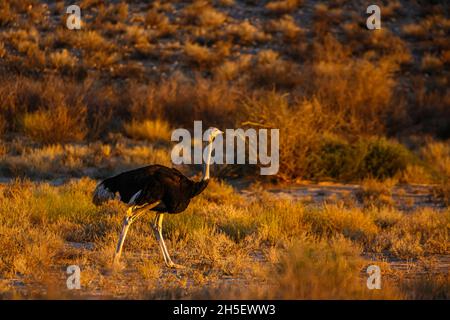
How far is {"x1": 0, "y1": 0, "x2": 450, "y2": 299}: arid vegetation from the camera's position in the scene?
299 inches

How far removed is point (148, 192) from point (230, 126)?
999 centimetres

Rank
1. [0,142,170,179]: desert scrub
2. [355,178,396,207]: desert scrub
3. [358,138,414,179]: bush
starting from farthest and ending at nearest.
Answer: [358,138,414,179]: bush < [0,142,170,179]: desert scrub < [355,178,396,207]: desert scrub

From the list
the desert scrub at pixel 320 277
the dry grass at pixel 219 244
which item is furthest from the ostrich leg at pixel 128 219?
the desert scrub at pixel 320 277

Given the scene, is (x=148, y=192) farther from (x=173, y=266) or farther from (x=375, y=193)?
(x=375, y=193)

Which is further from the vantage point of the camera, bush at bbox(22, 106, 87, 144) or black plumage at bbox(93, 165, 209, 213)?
bush at bbox(22, 106, 87, 144)

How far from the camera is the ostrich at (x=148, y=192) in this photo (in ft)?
24.7

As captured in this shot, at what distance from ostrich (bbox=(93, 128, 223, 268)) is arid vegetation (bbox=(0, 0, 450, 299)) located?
572 mm

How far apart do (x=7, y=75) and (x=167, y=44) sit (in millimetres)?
9113

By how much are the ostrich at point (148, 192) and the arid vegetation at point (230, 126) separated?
22.5 inches

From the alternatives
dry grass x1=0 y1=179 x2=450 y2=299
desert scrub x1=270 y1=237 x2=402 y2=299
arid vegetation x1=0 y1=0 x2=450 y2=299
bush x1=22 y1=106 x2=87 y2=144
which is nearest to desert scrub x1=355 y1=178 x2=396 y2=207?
arid vegetation x1=0 y1=0 x2=450 y2=299

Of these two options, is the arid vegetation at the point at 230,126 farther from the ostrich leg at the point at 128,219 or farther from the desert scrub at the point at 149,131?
the ostrich leg at the point at 128,219

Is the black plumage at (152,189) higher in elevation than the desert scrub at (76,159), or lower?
lower

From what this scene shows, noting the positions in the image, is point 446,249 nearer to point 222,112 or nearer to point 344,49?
point 222,112

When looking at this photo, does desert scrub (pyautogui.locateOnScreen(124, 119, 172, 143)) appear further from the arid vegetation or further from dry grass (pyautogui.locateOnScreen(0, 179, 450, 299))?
dry grass (pyautogui.locateOnScreen(0, 179, 450, 299))
